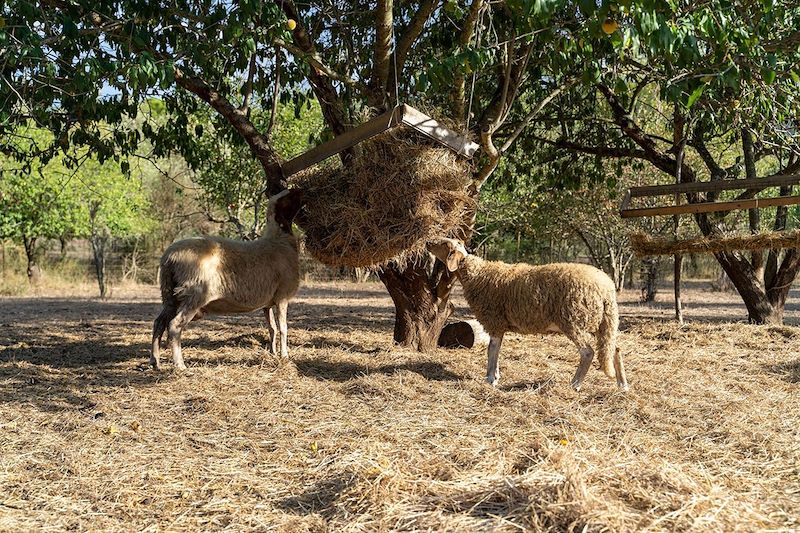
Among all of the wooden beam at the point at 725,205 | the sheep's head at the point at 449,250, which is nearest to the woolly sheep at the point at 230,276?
the sheep's head at the point at 449,250

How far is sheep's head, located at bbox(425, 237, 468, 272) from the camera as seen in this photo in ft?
23.1

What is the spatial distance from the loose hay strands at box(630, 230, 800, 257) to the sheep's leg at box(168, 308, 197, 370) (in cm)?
581

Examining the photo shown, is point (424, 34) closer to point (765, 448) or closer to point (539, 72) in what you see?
point (539, 72)

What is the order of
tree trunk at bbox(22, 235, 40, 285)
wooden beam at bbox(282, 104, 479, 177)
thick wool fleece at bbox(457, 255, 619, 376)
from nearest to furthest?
1. wooden beam at bbox(282, 104, 479, 177)
2. thick wool fleece at bbox(457, 255, 619, 376)
3. tree trunk at bbox(22, 235, 40, 285)

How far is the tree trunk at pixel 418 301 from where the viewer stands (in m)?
8.55

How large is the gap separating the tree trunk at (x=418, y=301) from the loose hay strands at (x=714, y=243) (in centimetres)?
266

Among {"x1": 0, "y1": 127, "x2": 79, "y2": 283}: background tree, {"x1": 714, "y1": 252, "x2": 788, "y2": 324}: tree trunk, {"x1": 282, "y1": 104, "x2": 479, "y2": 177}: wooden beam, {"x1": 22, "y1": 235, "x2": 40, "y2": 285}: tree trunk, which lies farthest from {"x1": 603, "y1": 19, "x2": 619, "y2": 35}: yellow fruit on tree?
{"x1": 22, "y1": 235, "x2": 40, "y2": 285}: tree trunk

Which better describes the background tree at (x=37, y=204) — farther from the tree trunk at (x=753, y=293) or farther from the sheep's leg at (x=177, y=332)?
the tree trunk at (x=753, y=293)

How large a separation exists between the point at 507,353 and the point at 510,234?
684 inches

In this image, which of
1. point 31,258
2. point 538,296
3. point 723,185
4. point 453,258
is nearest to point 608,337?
point 538,296

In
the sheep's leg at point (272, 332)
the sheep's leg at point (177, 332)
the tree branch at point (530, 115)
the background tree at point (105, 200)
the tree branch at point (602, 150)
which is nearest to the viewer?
the sheep's leg at point (177, 332)

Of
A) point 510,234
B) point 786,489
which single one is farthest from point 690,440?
point 510,234

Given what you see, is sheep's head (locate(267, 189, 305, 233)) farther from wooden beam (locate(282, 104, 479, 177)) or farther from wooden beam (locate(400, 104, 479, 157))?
wooden beam (locate(400, 104, 479, 157))

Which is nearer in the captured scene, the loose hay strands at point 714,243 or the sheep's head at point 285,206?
the sheep's head at point 285,206
